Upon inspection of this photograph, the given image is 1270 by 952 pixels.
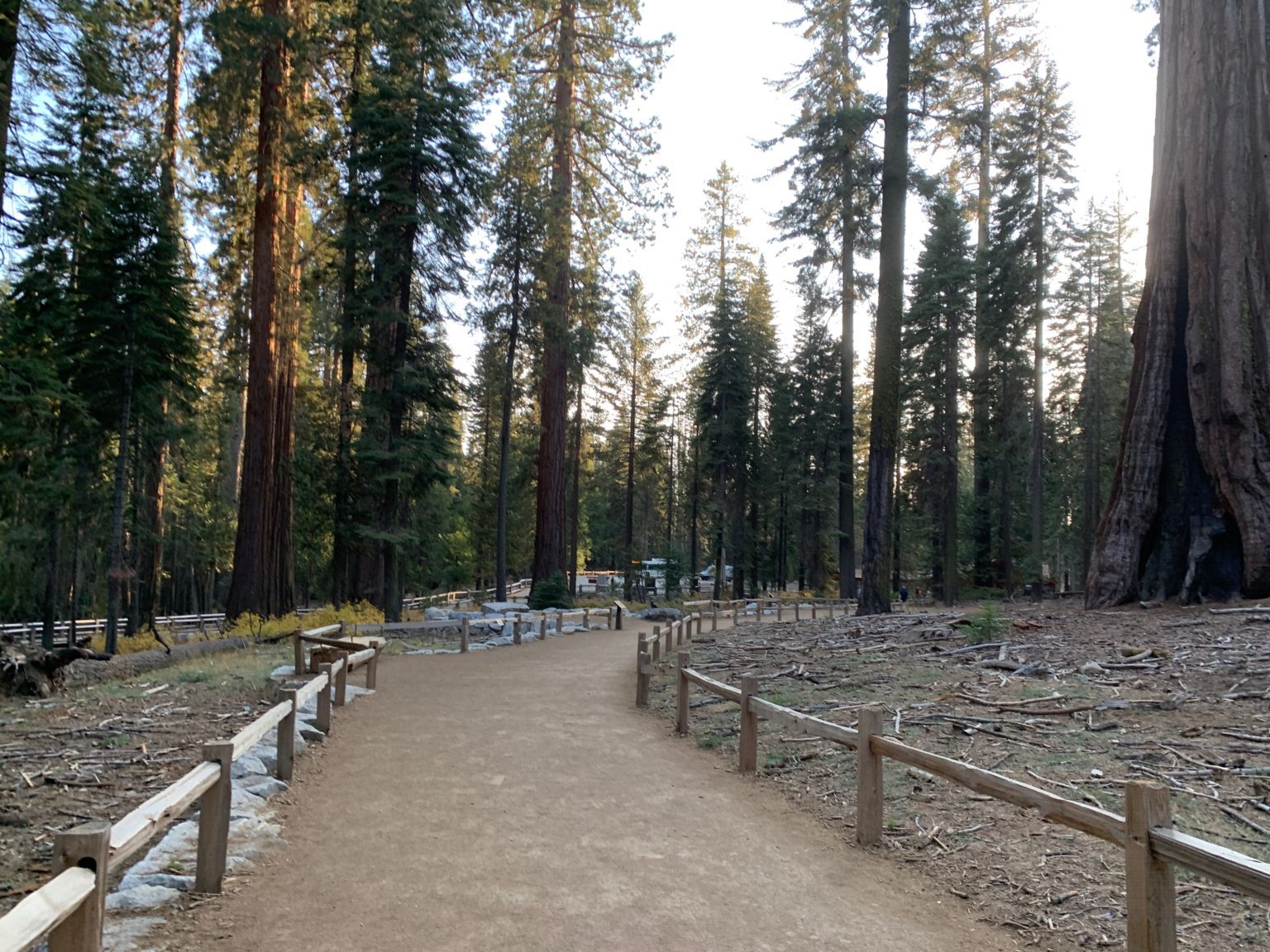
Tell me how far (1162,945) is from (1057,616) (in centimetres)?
1057

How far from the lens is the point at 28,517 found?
23.9 m

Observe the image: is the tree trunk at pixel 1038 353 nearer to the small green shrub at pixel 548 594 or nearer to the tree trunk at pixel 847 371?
the tree trunk at pixel 847 371

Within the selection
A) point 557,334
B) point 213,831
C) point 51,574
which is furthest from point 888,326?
point 51,574

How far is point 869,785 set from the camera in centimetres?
557

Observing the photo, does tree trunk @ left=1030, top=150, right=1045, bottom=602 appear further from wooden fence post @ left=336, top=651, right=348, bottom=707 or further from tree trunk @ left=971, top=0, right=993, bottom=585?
wooden fence post @ left=336, top=651, right=348, bottom=707

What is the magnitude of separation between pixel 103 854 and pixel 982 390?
117ft

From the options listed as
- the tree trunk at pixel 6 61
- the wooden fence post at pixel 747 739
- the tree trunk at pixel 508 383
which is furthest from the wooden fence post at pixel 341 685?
the tree trunk at pixel 508 383

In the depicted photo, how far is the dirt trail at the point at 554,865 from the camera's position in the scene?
4156 mm

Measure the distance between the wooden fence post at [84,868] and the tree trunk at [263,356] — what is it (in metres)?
17.1

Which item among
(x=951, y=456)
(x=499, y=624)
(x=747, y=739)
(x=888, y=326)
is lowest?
(x=499, y=624)

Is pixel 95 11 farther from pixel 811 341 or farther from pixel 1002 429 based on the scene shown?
pixel 811 341

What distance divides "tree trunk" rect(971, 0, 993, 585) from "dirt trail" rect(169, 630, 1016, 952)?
82.2 ft

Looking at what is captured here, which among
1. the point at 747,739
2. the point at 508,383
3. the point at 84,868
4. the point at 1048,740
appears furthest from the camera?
the point at 508,383

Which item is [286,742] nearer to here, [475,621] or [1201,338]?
[1201,338]
